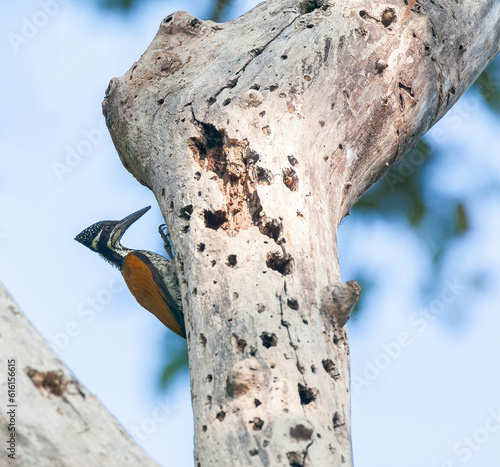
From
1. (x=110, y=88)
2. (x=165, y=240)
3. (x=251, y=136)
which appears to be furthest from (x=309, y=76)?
(x=165, y=240)

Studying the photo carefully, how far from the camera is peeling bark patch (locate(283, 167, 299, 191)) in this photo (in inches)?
103

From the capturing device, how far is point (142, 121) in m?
3.19

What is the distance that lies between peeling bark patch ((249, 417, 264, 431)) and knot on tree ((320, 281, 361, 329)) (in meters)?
0.52

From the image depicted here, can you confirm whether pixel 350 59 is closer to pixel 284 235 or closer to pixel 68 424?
pixel 284 235

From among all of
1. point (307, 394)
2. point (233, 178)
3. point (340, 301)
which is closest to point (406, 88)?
point (233, 178)

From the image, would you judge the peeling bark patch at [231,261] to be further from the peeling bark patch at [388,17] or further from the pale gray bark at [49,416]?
the peeling bark patch at [388,17]

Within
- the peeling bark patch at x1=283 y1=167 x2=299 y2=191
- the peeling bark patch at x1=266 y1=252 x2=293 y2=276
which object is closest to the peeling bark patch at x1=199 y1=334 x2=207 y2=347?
the peeling bark patch at x1=266 y1=252 x2=293 y2=276

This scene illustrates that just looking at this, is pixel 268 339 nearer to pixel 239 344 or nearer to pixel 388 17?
pixel 239 344

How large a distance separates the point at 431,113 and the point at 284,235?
144 cm

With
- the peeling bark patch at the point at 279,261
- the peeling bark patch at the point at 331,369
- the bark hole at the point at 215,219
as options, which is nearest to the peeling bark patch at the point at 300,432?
the peeling bark patch at the point at 331,369

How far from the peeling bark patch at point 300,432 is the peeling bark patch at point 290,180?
111cm

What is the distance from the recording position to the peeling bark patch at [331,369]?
212cm

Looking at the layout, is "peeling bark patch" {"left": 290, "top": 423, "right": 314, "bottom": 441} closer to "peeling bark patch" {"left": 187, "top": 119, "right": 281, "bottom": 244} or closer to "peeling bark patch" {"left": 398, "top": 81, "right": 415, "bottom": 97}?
"peeling bark patch" {"left": 187, "top": 119, "right": 281, "bottom": 244}

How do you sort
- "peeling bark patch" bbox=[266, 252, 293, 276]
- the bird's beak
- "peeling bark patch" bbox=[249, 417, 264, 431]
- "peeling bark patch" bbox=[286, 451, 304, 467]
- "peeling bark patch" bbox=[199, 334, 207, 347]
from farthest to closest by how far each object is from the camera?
the bird's beak, "peeling bark patch" bbox=[266, 252, 293, 276], "peeling bark patch" bbox=[199, 334, 207, 347], "peeling bark patch" bbox=[249, 417, 264, 431], "peeling bark patch" bbox=[286, 451, 304, 467]
